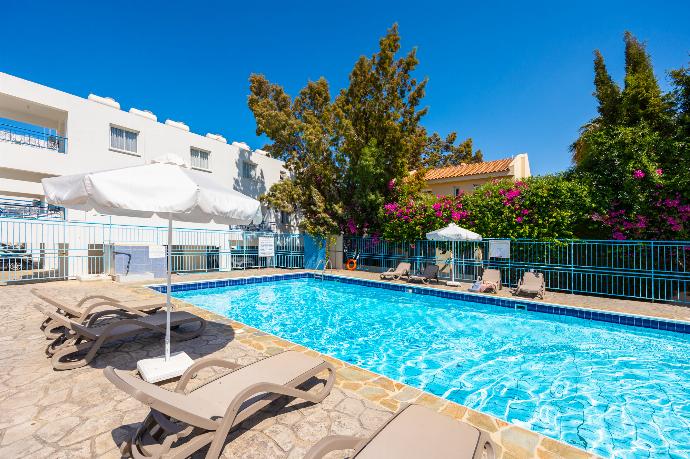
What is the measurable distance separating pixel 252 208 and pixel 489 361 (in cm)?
507

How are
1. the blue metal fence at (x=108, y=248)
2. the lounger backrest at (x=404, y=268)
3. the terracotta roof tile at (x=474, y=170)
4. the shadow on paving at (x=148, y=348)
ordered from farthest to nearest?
the terracotta roof tile at (x=474, y=170), the lounger backrest at (x=404, y=268), the blue metal fence at (x=108, y=248), the shadow on paving at (x=148, y=348)

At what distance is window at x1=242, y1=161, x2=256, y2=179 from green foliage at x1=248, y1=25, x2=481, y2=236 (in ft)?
15.3

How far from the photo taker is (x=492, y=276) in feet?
38.9

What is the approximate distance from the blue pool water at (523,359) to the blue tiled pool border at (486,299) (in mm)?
241

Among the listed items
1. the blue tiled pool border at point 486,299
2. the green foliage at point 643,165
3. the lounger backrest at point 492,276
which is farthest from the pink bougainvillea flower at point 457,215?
the green foliage at point 643,165

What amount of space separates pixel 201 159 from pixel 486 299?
65.8ft

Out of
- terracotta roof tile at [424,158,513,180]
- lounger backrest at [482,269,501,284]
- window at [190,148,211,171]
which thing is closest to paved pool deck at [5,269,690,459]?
lounger backrest at [482,269,501,284]

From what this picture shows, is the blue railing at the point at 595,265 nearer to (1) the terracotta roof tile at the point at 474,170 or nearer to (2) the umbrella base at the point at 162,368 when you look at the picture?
(1) the terracotta roof tile at the point at 474,170

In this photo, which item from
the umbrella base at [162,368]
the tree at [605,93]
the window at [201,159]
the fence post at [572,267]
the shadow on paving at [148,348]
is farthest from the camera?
the window at [201,159]

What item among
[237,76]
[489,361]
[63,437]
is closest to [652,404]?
[489,361]

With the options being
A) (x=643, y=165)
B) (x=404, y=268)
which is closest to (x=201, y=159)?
(x=404, y=268)

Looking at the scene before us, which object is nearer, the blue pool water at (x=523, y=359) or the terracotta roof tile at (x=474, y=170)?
the blue pool water at (x=523, y=359)

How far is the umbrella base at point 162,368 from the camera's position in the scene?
12.5ft

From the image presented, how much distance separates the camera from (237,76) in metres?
24.6
